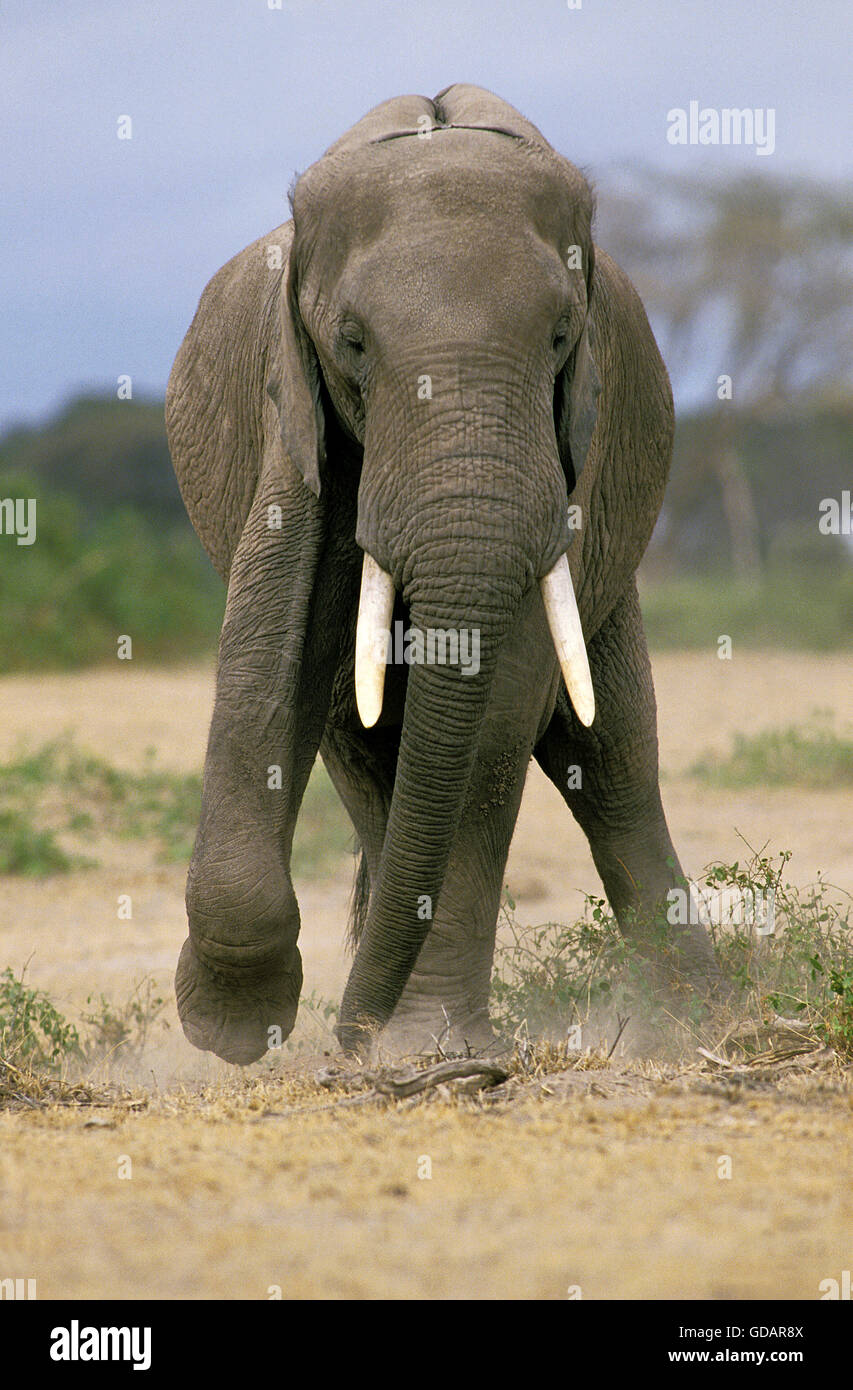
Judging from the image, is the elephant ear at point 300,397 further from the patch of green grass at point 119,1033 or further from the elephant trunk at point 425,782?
the patch of green grass at point 119,1033

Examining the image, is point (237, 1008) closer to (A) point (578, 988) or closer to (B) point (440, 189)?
(A) point (578, 988)

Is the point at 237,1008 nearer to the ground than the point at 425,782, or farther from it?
nearer to the ground

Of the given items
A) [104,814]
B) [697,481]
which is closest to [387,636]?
[104,814]

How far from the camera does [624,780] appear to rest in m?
6.30

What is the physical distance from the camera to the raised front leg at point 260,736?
4.80 meters

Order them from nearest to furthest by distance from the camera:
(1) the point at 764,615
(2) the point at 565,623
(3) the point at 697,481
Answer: (2) the point at 565,623 → (1) the point at 764,615 → (3) the point at 697,481

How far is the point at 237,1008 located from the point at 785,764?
8.37m

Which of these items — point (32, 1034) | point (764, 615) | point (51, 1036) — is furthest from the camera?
point (764, 615)

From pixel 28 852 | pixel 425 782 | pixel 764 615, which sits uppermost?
pixel 764 615

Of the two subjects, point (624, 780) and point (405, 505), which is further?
point (624, 780)

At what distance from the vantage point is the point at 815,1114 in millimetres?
3891

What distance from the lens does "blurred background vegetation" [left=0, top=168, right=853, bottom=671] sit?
19266 mm

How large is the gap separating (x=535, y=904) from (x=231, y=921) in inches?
187

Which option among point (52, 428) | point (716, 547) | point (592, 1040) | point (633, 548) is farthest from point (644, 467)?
point (52, 428)
